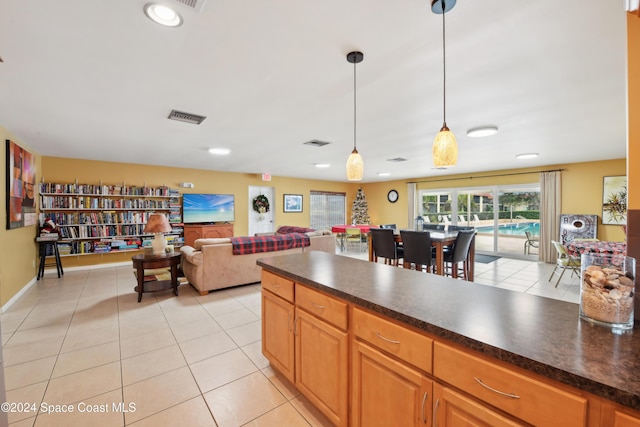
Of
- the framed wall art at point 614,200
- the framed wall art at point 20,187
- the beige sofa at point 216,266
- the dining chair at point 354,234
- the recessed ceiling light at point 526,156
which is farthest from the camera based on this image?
the dining chair at point 354,234

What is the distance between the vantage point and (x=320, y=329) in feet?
5.08

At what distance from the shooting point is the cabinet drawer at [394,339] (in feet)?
3.46

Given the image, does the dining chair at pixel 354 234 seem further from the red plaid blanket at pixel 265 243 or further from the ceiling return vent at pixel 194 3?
the ceiling return vent at pixel 194 3

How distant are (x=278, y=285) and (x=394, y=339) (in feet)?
3.26

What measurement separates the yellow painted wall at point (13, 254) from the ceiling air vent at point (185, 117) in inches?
91.6

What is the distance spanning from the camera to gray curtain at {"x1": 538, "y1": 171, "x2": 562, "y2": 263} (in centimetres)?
601

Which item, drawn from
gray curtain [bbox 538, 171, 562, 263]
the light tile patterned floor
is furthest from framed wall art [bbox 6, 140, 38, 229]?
gray curtain [bbox 538, 171, 562, 263]

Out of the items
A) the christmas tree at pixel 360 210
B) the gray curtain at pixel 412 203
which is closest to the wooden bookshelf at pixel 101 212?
the christmas tree at pixel 360 210

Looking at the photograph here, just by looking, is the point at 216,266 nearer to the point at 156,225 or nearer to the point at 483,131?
the point at 156,225

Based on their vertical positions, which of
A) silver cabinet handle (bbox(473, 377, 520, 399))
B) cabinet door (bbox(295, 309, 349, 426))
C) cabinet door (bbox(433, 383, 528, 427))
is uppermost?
silver cabinet handle (bbox(473, 377, 520, 399))

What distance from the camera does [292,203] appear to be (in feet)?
28.2

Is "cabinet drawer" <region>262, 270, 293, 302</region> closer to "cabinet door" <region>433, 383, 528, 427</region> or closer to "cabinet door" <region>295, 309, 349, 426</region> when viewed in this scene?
"cabinet door" <region>295, 309, 349, 426</region>

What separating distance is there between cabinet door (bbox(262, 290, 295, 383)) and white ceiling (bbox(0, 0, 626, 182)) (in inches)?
69.6

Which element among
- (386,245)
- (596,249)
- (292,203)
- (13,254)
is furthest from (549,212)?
(13,254)
